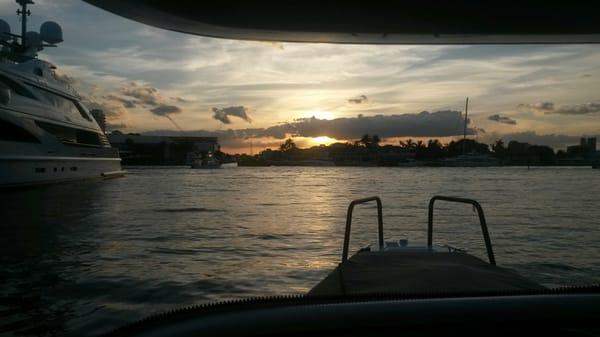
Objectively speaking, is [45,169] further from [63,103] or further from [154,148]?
[154,148]

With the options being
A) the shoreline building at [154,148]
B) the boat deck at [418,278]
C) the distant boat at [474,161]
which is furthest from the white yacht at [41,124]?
the distant boat at [474,161]

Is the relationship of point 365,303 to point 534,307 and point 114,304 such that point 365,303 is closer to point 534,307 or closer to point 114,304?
point 534,307

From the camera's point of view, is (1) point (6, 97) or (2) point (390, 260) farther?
(1) point (6, 97)

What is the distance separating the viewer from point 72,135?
3706cm

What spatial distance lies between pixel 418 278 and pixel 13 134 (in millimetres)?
28066

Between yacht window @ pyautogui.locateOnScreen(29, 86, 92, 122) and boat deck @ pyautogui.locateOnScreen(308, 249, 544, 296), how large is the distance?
109 ft

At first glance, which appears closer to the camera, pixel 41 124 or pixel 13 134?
pixel 13 134

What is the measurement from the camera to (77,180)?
36594 mm

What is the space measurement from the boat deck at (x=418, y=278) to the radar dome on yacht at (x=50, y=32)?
43.7 metres

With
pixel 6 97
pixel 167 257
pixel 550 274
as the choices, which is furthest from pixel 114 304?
pixel 6 97

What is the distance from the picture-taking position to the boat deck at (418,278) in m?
2.61

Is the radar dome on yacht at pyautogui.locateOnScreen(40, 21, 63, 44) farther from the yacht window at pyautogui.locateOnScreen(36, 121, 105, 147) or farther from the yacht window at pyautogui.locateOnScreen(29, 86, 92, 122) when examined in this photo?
the yacht window at pyautogui.locateOnScreen(36, 121, 105, 147)

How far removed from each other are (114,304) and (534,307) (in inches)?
208

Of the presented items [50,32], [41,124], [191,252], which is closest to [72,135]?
[41,124]
